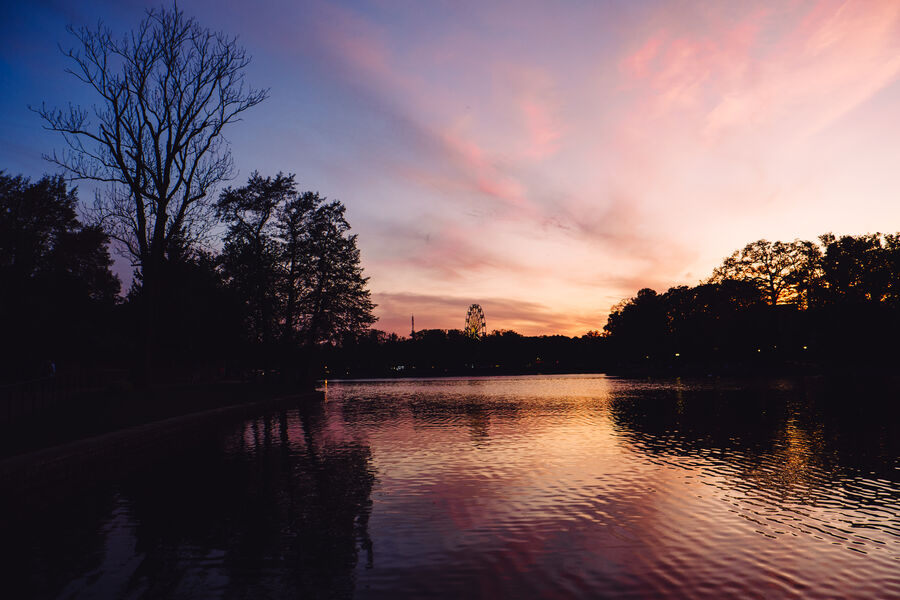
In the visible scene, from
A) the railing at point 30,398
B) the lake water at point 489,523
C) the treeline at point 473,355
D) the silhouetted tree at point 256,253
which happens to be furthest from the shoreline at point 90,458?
the treeline at point 473,355

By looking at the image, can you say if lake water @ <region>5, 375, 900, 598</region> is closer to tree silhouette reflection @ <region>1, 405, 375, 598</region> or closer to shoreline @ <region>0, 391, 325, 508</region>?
tree silhouette reflection @ <region>1, 405, 375, 598</region>

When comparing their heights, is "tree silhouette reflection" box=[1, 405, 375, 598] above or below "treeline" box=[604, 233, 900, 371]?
below

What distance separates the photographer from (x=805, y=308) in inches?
3300

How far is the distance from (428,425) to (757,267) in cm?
7797

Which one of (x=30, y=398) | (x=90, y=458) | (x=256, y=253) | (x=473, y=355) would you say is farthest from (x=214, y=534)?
(x=473, y=355)

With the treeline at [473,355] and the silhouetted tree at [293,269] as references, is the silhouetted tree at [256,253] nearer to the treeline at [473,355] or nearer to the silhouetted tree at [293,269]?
the silhouetted tree at [293,269]

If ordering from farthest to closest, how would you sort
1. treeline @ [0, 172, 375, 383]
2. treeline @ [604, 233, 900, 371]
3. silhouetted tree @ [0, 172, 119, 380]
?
treeline @ [604, 233, 900, 371]
treeline @ [0, 172, 375, 383]
silhouetted tree @ [0, 172, 119, 380]

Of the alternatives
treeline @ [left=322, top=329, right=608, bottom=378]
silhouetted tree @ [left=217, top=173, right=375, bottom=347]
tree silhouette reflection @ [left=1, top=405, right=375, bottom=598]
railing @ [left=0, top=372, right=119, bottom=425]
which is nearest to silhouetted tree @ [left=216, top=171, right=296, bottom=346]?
silhouetted tree @ [left=217, top=173, right=375, bottom=347]

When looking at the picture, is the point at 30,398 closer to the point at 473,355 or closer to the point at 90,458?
the point at 90,458

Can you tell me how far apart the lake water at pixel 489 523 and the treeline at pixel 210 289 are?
26.4 metres

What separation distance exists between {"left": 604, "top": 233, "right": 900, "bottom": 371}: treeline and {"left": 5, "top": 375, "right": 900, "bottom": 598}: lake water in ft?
223

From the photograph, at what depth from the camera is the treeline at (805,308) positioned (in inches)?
2800

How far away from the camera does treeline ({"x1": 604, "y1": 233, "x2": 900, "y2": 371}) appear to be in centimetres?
7112

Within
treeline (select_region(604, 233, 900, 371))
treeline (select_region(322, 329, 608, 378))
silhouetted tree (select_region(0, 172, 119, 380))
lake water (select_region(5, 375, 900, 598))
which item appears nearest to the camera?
lake water (select_region(5, 375, 900, 598))
